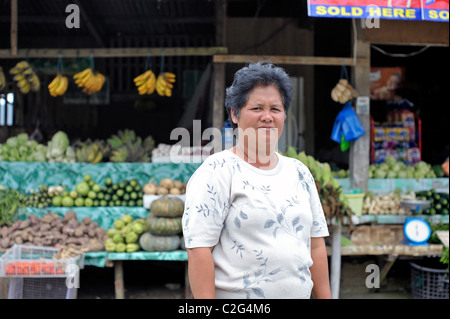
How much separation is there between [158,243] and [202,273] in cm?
350

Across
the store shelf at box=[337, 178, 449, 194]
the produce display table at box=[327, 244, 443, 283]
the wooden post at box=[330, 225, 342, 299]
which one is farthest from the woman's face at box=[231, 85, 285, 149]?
the store shelf at box=[337, 178, 449, 194]

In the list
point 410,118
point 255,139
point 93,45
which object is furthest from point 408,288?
point 93,45

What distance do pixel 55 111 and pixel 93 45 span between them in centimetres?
142

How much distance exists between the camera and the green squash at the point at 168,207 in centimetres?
545

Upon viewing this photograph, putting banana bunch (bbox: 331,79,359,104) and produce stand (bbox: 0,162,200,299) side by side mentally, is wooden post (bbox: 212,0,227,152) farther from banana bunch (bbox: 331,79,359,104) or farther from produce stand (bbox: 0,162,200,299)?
banana bunch (bbox: 331,79,359,104)

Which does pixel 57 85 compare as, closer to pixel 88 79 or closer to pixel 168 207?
pixel 88 79

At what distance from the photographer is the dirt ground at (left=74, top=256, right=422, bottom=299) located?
589 centimetres

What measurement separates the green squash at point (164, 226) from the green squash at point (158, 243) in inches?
1.9

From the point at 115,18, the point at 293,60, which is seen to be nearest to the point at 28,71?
the point at 115,18

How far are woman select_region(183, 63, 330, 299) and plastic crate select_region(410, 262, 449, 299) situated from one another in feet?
14.0

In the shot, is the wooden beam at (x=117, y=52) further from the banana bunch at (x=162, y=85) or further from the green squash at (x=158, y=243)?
the green squash at (x=158, y=243)

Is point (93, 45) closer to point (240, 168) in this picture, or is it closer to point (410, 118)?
point (410, 118)

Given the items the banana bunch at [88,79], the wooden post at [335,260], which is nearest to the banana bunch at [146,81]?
the banana bunch at [88,79]

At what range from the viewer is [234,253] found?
194 centimetres
